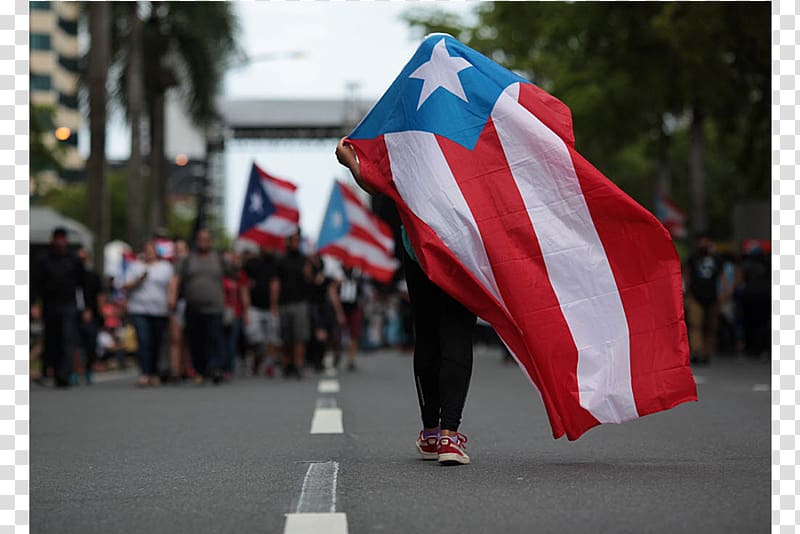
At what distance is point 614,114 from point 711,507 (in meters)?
26.3

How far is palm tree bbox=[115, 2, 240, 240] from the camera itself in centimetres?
4262

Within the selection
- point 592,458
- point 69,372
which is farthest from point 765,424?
point 69,372

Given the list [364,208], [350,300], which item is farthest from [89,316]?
[364,208]

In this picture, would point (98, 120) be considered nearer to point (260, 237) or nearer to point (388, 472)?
point (260, 237)

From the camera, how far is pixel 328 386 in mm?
17391

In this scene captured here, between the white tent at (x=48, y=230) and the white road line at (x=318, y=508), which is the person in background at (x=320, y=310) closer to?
the white road line at (x=318, y=508)

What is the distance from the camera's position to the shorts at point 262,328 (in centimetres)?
2112

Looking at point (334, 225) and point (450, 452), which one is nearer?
point (450, 452)

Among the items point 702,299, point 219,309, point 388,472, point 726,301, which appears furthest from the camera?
point 726,301

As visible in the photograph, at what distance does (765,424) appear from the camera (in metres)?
10.9

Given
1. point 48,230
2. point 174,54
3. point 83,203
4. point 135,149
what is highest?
point 174,54

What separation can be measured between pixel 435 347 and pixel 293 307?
11.6m

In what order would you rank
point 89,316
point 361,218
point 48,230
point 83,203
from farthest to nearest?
point 83,203
point 48,230
point 361,218
point 89,316

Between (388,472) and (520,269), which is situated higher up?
(520,269)
